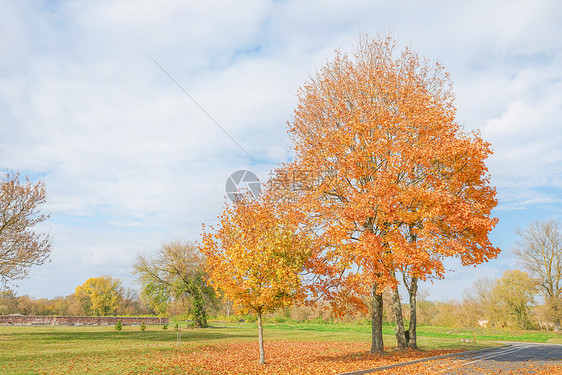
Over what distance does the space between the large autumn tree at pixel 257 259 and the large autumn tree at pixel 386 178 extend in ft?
7.98

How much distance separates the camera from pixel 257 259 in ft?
47.8

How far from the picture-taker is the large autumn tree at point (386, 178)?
15.7 metres

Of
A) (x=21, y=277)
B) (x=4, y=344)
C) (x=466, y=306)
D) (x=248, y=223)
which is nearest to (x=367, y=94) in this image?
(x=248, y=223)

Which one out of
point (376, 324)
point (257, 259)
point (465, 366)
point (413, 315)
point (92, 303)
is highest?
point (257, 259)

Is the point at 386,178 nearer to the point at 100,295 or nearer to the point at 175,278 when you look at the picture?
the point at 175,278

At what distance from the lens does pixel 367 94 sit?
20.0m

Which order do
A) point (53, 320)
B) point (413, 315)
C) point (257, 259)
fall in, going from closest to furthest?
point (257, 259) → point (413, 315) → point (53, 320)

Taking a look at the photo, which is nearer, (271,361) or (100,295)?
(271,361)

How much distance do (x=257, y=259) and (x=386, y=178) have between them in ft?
22.1

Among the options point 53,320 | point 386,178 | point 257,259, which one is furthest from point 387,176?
point 53,320

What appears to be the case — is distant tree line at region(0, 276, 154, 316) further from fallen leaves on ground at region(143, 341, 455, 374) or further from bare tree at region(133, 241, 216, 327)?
fallen leaves on ground at region(143, 341, 455, 374)

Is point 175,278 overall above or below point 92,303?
above

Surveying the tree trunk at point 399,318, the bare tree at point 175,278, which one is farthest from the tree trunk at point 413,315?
the bare tree at point 175,278

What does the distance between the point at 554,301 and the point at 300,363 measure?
45.6m
